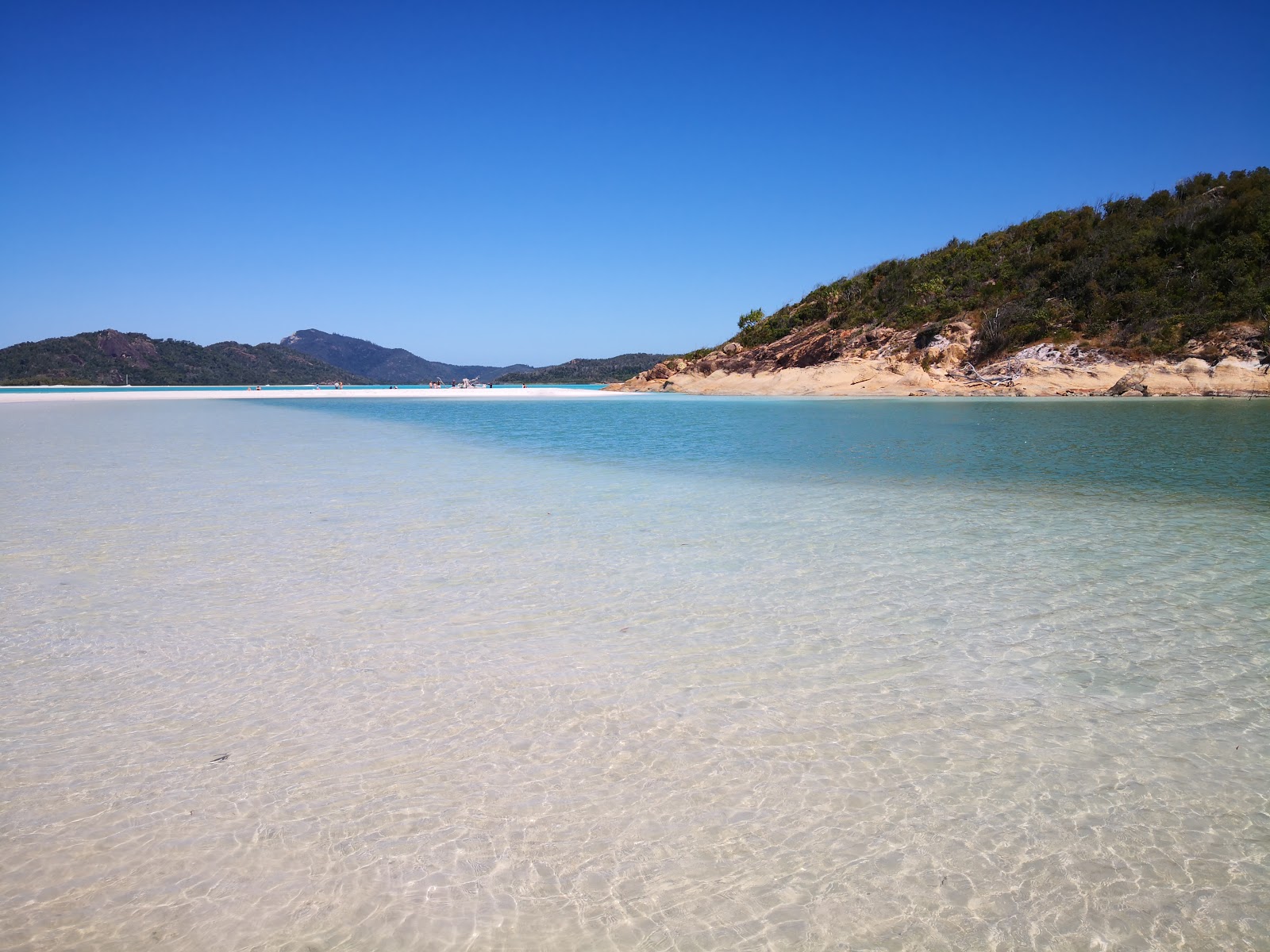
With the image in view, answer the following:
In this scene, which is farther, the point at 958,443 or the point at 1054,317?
the point at 1054,317

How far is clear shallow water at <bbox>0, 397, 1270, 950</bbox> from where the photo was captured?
6.23 feet

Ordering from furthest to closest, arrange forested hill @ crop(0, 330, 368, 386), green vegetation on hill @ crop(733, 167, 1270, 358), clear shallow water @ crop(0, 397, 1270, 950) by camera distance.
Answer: forested hill @ crop(0, 330, 368, 386)
green vegetation on hill @ crop(733, 167, 1270, 358)
clear shallow water @ crop(0, 397, 1270, 950)

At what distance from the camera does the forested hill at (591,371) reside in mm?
119938

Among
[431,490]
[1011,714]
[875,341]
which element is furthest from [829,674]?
[875,341]

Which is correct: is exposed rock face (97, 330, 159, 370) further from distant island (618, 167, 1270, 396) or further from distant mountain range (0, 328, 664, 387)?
distant island (618, 167, 1270, 396)

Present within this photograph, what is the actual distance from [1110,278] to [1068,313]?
8.38ft

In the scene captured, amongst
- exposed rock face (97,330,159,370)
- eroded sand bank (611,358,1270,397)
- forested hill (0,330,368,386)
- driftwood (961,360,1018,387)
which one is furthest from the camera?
exposed rock face (97,330,159,370)

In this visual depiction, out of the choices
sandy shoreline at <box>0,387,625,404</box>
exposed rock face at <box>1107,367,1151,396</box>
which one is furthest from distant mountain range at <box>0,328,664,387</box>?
exposed rock face at <box>1107,367,1151,396</box>

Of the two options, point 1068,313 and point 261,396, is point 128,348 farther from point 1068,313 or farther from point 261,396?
point 1068,313

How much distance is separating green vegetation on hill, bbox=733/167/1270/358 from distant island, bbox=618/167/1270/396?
0.23 ft

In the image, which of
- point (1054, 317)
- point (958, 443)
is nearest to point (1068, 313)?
point (1054, 317)

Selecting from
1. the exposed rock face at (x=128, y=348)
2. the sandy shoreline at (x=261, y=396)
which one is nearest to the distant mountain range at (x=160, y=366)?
the exposed rock face at (x=128, y=348)

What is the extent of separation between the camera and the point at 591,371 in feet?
417

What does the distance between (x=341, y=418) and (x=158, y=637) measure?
2367cm
